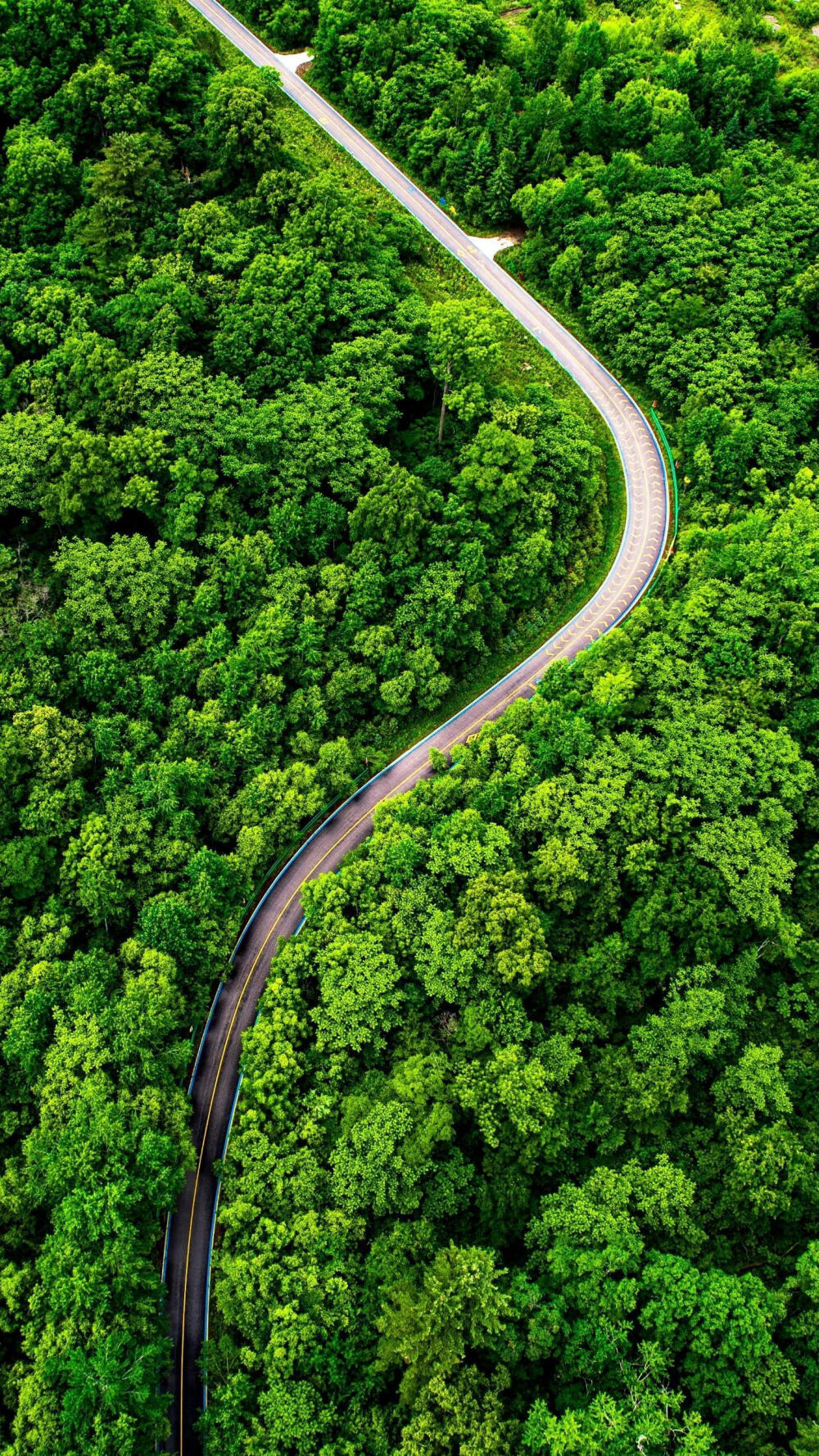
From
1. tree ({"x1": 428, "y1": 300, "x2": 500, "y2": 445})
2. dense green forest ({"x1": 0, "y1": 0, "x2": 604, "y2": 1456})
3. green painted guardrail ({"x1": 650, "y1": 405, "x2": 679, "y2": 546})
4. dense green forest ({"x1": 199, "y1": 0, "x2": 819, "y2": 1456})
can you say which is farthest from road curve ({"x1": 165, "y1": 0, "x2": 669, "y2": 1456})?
tree ({"x1": 428, "y1": 300, "x2": 500, "y2": 445})

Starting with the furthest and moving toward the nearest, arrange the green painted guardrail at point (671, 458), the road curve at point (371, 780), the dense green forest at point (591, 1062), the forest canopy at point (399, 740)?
1. the green painted guardrail at point (671, 458)
2. the road curve at point (371, 780)
3. the forest canopy at point (399, 740)
4. the dense green forest at point (591, 1062)

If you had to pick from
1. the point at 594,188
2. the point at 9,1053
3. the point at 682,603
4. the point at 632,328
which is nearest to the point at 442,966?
the point at 9,1053

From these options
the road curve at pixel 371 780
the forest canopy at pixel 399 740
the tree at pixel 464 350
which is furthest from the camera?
the tree at pixel 464 350

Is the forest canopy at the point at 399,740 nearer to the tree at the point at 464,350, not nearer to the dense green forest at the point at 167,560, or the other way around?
the dense green forest at the point at 167,560

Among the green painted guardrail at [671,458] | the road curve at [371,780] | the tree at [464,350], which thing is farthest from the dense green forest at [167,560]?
the green painted guardrail at [671,458]

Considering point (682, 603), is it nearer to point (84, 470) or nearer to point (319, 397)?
point (319, 397)

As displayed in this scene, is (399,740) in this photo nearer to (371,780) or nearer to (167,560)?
(371,780)

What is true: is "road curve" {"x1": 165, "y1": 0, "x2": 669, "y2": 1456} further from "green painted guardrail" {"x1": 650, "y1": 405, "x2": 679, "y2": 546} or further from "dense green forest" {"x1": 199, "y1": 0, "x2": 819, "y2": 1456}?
"dense green forest" {"x1": 199, "y1": 0, "x2": 819, "y2": 1456}
